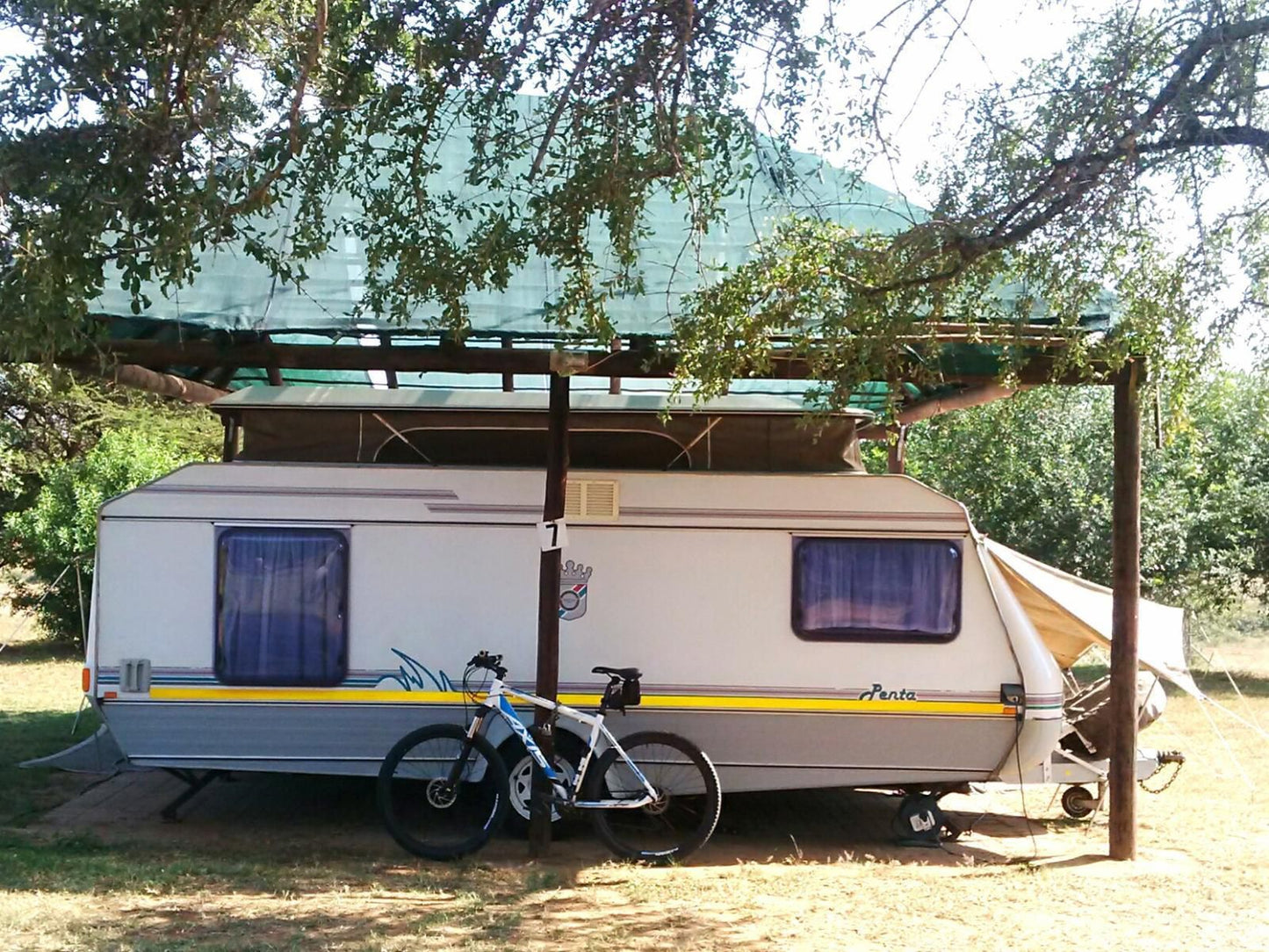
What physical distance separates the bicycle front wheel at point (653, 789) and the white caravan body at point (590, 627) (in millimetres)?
352

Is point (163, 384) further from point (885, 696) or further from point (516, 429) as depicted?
point (885, 696)

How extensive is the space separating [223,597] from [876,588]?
4.06m

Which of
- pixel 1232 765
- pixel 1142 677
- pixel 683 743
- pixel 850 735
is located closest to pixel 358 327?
pixel 683 743

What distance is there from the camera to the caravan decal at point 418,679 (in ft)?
27.6

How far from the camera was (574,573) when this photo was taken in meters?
8.58

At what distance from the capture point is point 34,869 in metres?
7.21

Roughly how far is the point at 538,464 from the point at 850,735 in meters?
2.65

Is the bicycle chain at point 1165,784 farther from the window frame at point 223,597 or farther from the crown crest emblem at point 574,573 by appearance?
the window frame at point 223,597

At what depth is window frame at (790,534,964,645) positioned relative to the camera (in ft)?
28.0

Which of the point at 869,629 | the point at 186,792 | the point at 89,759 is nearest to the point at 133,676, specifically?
the point at 186,792

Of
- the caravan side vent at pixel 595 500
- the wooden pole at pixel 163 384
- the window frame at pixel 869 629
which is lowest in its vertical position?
the window frame at pixel 869 629

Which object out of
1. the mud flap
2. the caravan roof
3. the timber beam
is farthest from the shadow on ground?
the timber beam

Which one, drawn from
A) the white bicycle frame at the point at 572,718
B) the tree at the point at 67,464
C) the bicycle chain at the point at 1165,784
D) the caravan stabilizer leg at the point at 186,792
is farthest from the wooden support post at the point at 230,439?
the tree at the point at 67,464

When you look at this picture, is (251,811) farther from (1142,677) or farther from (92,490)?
(92,490)
